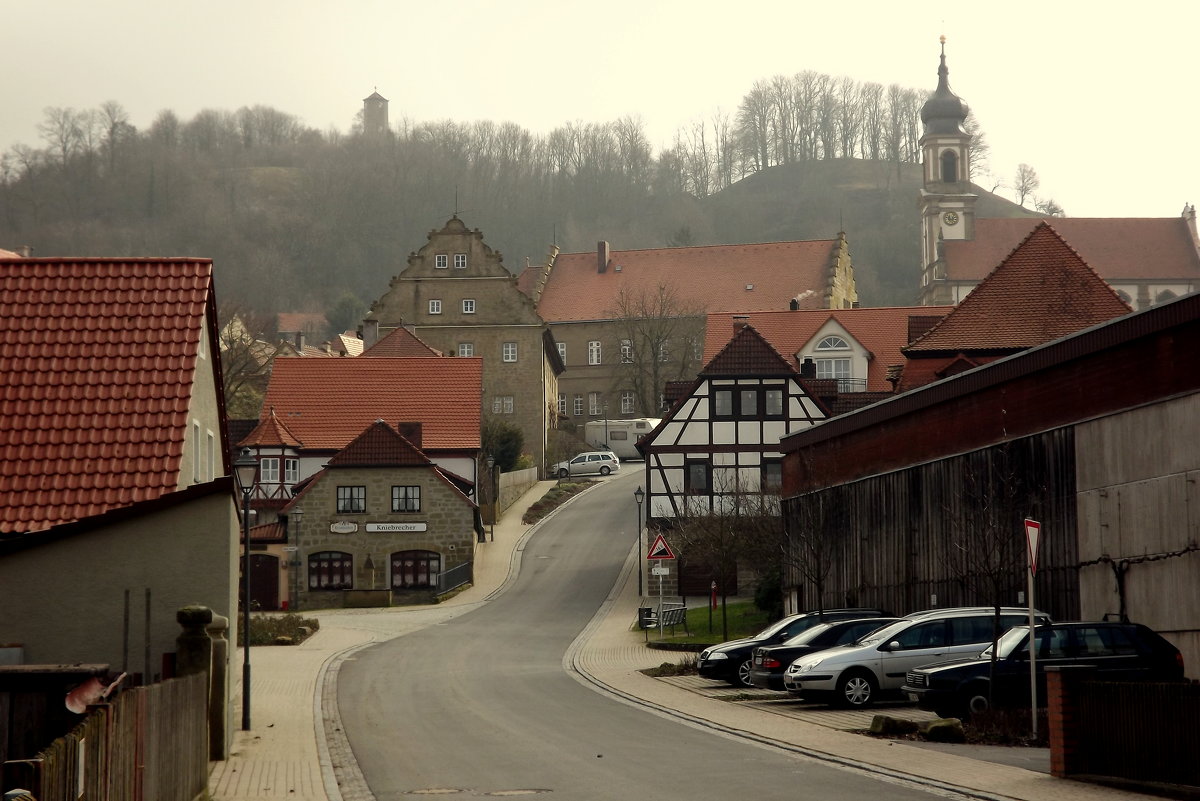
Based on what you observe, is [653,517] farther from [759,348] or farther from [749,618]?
[749,618]

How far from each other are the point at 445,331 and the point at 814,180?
9553cm

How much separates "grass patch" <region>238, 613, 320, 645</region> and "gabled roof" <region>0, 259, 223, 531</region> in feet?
63.1

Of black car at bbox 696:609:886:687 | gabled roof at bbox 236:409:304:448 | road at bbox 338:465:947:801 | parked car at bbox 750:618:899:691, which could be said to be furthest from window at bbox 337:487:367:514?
parked car at bbox 750:618:899:691

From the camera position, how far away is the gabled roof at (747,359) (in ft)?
179

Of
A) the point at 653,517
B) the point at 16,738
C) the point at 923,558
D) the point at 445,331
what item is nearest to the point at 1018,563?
the point at 923,558

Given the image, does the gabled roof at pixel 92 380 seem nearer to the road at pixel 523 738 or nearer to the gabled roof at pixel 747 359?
the road at pixel 523 738

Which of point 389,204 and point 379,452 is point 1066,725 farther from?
point 389,204

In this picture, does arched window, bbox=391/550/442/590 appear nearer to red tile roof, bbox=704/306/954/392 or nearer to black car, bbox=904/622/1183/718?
red tile roof, bbox=704/306/954/392

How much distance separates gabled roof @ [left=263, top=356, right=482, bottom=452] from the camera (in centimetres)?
6219

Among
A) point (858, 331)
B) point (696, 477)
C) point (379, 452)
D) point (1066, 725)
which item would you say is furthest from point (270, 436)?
point (1066, 725)

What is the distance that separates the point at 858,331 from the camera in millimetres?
69312

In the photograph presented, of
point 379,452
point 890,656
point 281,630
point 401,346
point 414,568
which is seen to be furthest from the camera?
point 401,346

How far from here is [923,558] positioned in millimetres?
30938

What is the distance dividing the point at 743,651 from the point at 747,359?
27605 millimetres
